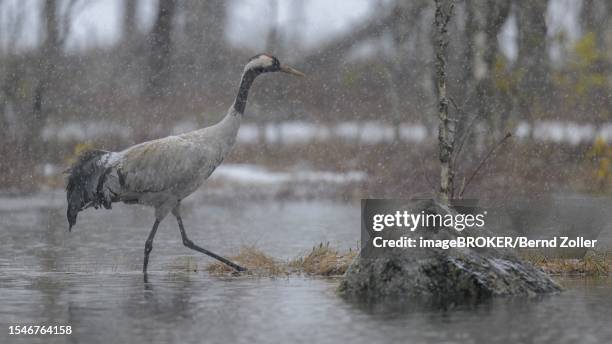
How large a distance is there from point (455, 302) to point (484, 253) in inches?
31.4

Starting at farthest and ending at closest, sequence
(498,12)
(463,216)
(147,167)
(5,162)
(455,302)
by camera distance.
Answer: (5,162)
(498,12)
(147,167)
(463,216)
(455,302)

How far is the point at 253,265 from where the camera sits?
14516mm

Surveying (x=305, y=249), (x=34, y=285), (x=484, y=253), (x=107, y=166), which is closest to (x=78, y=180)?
(x=107, y=166)

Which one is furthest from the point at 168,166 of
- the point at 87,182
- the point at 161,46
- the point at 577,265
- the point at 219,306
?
the point at 161,46

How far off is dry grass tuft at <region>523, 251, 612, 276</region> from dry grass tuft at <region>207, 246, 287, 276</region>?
2804mm

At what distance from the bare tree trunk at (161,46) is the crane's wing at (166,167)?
2485 cm

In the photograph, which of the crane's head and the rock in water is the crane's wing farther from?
the rock in water

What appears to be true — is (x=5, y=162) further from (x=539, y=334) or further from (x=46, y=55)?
(x=539, y=334)

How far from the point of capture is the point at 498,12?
83.3 feet

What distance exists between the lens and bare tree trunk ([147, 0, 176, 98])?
3947 cm

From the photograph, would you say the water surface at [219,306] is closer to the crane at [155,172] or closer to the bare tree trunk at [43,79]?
the crane at [155,172]

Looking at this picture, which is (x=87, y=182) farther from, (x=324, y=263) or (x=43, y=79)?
(x=43, y=79)

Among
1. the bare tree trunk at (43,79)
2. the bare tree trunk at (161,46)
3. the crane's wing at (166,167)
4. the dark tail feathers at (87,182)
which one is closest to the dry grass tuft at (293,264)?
the crane's wing at (166,167)

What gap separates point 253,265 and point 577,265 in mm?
3548
